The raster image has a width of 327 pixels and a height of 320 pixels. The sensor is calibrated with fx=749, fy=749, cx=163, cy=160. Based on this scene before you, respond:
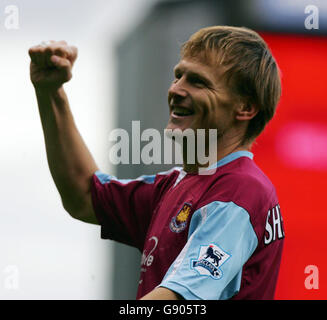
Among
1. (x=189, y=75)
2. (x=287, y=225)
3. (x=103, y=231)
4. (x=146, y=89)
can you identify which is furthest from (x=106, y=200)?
(x=146, y=89)

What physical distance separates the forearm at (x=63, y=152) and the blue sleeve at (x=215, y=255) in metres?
0.96

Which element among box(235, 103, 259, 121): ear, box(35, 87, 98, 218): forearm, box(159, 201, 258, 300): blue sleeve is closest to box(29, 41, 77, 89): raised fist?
box(35, 87, 98, 218): forearm

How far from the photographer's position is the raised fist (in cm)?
350

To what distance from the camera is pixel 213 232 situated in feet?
9.57

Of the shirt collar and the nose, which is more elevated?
the nose

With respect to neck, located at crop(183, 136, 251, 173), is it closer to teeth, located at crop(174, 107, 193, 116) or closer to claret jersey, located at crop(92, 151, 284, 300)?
claret jersey, located at crop(92, 151, 284, 300)

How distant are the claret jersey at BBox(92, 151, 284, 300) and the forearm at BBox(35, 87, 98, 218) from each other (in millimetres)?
331

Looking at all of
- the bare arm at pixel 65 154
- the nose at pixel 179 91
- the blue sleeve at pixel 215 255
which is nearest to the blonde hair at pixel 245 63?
the nose at pixel 179 91

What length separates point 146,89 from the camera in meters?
10.9

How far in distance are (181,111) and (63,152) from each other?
73cm

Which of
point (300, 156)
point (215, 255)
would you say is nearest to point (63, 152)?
point (215, 255)

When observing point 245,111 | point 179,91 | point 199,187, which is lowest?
point 199,187

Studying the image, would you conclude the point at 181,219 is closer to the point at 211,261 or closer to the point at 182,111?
the point at 211,261

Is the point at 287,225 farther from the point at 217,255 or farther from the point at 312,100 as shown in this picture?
the point at 217,255
